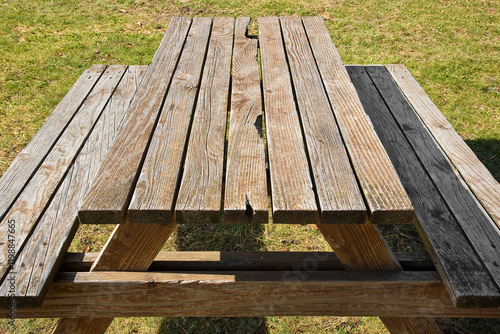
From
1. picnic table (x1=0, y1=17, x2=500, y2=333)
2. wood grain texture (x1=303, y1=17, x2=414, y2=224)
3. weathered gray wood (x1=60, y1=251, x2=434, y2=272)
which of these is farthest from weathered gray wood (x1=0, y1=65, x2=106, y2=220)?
wood grain texture (x1=303, y1=17, x2=414, y2=224)

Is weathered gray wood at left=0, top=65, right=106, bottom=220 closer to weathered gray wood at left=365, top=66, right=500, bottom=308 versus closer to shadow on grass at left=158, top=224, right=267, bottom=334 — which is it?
shadow on grass at left=158, top=224, right=267, bottom=334

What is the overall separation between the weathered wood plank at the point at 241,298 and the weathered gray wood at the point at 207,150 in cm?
40

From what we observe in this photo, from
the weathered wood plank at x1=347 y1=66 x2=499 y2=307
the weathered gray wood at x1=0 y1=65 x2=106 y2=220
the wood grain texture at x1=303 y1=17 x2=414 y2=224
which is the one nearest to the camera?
the wood grain texture at x1=303 y1=17 x2=414 y2=224

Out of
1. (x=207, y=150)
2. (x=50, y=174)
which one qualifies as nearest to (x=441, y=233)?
(x=207, y=150)

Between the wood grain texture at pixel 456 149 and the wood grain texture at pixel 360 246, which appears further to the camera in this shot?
the wood grain texture at pixel 456 149

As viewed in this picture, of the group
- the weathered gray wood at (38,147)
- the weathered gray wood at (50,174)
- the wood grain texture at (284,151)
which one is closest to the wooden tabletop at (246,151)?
the wood grain texture at (284,151)

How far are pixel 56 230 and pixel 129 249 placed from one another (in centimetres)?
28

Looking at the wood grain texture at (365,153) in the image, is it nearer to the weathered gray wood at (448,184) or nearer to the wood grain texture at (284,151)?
the wood grain texture at (284,151)

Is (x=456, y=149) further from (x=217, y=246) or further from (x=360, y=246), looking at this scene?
(x=217, y=246)

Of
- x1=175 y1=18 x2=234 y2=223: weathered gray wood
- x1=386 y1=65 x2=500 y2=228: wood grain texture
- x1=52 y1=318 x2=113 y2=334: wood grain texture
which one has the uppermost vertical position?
x1=175 y1=18 x2=234 y2=223: weathered gray wood

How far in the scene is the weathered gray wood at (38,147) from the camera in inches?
70.5

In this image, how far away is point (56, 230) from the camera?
62.2 inches

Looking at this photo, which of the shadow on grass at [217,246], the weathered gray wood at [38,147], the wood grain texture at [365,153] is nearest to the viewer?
the wood grain texture at [365,153]

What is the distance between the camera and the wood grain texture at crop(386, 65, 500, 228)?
71.3 inches
